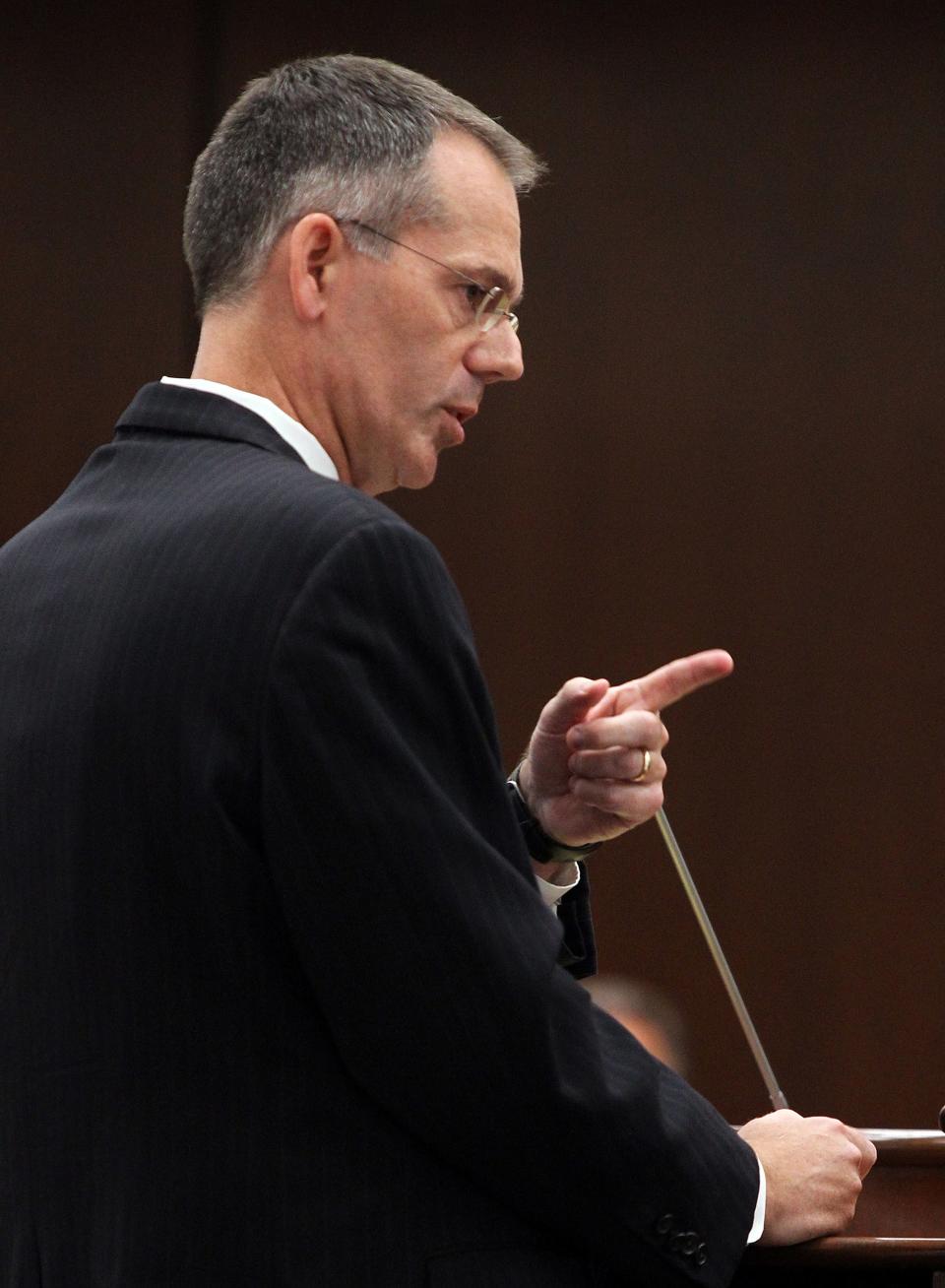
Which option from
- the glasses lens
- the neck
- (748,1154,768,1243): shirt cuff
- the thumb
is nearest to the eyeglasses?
the glasses lens

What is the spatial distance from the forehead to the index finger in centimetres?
37

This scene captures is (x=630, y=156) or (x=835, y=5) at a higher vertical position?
(x=835, y=5)

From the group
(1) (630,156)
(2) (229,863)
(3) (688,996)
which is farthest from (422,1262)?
(1) (630,156)

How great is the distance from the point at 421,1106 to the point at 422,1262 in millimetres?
92

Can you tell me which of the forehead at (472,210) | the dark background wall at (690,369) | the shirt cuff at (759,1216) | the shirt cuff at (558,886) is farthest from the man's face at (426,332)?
the dark background wall at (690,369)

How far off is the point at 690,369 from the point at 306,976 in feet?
9.78

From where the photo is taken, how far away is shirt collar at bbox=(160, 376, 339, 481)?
1280 mm

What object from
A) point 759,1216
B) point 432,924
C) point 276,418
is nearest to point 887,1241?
point 759,1216

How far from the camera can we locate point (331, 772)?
1023 mm

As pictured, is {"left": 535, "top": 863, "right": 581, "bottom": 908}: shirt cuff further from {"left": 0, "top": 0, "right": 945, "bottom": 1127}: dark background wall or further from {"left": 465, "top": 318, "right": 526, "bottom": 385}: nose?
{"left": 0, "top": 0, "right": 945, "bottom": 1127}: dark background wall

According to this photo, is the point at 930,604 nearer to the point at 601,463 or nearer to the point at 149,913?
the point at 601,463

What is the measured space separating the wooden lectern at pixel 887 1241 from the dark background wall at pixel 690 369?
7.85 feet

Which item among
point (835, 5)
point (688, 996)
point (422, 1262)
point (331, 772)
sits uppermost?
point (835, 5)

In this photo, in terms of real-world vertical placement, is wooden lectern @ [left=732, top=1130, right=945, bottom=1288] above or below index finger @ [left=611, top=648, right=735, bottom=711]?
below
